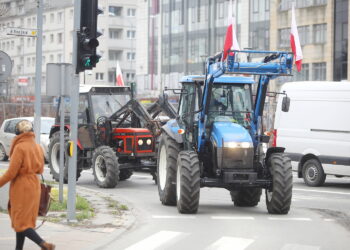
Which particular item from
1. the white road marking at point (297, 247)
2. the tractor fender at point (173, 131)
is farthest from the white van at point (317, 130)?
the white road marking at point (297, 247)

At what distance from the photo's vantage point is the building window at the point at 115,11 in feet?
339

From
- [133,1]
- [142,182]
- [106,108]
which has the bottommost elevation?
[142,182]

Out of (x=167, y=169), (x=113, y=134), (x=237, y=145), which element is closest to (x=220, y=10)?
(x=113, y=134)

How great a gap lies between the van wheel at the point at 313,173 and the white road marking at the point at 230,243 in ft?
34.8

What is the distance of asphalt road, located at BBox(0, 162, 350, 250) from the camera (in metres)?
12.1

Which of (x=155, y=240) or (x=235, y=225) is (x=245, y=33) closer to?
(x=235, y=225)

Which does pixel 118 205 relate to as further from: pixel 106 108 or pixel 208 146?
pixel 106 108

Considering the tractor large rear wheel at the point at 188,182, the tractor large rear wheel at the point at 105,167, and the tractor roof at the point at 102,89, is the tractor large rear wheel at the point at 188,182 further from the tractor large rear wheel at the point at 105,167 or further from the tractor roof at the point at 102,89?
the tractor roof at the point at 102,89

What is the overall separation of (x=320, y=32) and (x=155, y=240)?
5389cm

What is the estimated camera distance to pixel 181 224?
1427 cm

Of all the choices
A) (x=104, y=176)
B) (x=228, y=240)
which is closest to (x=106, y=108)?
(x=104, y=176)

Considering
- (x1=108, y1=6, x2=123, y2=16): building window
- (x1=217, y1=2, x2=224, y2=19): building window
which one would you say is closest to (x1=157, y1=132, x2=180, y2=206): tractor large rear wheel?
(x1=217, y1=2, x2=224, y2=19): building window

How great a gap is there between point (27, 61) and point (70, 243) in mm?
98508

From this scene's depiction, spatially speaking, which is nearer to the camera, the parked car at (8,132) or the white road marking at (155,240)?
the white road marking at (155,240)
